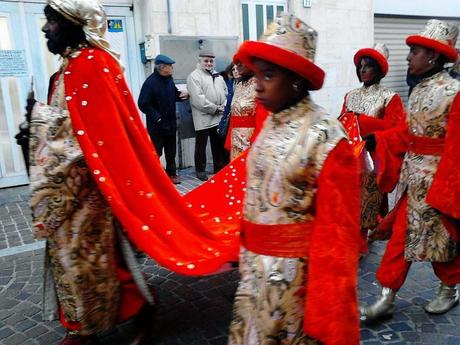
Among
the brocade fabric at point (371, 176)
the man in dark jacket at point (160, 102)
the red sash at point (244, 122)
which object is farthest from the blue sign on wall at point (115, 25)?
the brocade fabric at point (371, 176)

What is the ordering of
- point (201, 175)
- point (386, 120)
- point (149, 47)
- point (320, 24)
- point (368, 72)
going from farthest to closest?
point (320, 24) → point (201, 175) → point (149, 47) → point (368, 72) → point (386, 120)

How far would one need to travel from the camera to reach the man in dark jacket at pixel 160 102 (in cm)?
722

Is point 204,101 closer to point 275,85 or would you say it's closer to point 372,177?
point 372,177

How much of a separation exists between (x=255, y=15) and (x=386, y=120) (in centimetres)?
556

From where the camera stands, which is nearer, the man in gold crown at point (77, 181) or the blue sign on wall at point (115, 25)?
the man in gold crown at point (77, 181)

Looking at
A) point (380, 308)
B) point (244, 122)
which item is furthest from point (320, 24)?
point (380, 308)

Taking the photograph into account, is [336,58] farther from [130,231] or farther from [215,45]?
[130,231]

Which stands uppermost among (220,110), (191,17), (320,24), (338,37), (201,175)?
(191,17)

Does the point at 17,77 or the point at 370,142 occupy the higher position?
the point at 17,77

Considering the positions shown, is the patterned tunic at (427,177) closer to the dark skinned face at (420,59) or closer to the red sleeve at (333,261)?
the dark skinned face at (420,59)

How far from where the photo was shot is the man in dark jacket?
7.22 meters

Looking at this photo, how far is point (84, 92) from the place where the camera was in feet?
8.21

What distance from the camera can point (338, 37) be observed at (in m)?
10.2

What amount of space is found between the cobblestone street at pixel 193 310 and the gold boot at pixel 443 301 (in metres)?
0.05
